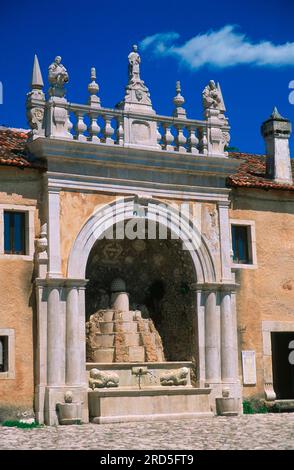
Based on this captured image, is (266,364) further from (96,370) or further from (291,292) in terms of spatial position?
(96,370)

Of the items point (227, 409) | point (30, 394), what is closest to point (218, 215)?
Answer: point (227, 409)

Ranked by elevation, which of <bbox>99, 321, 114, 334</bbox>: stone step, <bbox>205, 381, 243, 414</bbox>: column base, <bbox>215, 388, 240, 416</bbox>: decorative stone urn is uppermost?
<bbox>99, 321, 114, 334</bbox>: stone step

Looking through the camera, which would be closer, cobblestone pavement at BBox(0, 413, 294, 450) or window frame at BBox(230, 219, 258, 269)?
cobblestone pavement at BBox(0, 413, 294, 450)

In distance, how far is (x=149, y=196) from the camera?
21938 millimetres

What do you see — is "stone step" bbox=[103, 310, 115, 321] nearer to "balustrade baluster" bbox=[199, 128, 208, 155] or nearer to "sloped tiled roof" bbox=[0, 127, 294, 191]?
"sloped tiled roof" bbox=[0, 127, 294, 191]

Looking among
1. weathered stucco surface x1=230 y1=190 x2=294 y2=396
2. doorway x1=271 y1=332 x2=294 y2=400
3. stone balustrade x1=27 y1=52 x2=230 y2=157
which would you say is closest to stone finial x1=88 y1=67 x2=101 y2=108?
stone balustrade x1=27 y1=52 x2=230 y2=157

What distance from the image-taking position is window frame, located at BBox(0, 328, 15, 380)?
1975 centimetres

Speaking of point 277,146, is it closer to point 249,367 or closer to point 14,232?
point 249,367

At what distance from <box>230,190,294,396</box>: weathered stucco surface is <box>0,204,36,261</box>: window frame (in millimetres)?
5733

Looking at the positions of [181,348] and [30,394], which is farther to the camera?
[181,348]

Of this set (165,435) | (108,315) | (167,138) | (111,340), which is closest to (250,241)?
(167,138)

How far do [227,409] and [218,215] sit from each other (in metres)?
4.95

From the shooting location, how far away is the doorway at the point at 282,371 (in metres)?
26.5

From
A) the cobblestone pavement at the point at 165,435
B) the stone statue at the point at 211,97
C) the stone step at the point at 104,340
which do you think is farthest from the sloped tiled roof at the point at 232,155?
the cobblestone pavement at the point at 165,435
